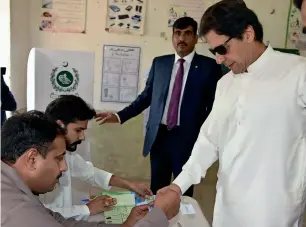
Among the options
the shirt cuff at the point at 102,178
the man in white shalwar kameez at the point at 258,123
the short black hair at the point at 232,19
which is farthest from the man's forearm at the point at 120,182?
the short black hair at the point at 232,19

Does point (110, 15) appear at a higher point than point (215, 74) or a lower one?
higher

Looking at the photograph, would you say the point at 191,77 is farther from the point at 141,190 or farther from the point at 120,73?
the point at 141,190

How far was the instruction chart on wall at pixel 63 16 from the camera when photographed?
3.16m

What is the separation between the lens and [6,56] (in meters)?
2.72

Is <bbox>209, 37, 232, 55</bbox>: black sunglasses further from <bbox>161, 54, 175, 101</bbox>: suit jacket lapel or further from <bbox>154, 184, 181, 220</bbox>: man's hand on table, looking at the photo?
<bbox>161, 54, 175, 101</bbox>: suit jacket lapel

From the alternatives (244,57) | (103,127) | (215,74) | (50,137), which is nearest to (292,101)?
(244,57)

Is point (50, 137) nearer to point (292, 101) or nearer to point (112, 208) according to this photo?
point (112, 208)

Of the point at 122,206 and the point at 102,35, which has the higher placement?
the point at 102,35

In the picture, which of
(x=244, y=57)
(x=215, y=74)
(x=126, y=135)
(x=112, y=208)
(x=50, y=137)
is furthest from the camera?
(x=126, y=135)

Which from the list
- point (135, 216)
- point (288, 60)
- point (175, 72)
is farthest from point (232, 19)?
point (175, 72)

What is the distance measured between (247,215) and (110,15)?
7.47 feet

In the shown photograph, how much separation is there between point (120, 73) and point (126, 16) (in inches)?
19.2

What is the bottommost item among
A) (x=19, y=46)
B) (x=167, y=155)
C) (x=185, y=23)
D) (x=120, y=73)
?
(x=167, y=155)

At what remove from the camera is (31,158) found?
1.02 meters
